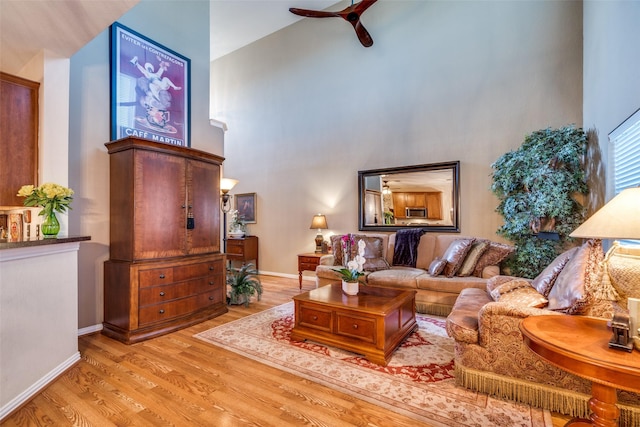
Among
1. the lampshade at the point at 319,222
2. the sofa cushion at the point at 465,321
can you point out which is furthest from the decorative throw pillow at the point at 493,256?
the lampshade at the point at 319,222

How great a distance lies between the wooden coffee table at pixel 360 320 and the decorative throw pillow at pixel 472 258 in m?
1.04

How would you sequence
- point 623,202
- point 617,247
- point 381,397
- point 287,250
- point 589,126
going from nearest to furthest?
point 623,202 → point 617,247 → point 381,397 → point 589,126 → point 287,250

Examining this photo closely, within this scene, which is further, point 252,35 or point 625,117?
point 252,35

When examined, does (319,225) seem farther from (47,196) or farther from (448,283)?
(47,196)

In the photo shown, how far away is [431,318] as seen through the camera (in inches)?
144

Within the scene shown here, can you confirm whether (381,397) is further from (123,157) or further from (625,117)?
(123,157)

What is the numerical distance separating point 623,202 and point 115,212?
4.07 meters

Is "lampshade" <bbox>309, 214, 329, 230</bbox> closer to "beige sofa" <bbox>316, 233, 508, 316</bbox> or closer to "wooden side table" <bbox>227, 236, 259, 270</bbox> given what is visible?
"beige sofa" <bbox>316, 233, 508, 316</bbox>

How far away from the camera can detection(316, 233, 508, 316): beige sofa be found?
368 cm

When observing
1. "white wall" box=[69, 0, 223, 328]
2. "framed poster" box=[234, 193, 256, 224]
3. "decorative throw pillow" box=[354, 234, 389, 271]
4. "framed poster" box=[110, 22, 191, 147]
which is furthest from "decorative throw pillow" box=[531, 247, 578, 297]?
"framed poster" box=[234, 193, 256, 224]

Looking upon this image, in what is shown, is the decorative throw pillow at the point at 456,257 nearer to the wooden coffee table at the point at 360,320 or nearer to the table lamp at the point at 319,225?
the wooden coffee table at the point at 360,320

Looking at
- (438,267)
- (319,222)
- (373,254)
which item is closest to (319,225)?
(319,222)

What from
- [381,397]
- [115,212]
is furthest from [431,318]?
[115,212]

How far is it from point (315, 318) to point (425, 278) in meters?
1.71
